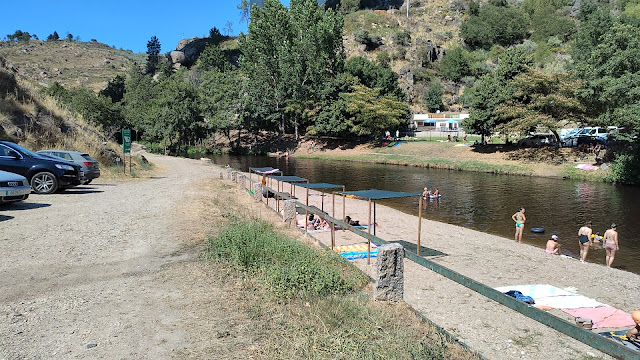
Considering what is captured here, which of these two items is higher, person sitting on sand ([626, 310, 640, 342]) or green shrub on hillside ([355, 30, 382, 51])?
green shrub on hillside ([355, 30, 382, 51])

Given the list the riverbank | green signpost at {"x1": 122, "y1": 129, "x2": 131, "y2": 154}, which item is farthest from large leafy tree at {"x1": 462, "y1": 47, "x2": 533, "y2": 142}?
green signpost at {"x1": 122, "y1": 129, "x2": 131, "y2": 154}

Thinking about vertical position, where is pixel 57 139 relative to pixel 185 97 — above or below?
below

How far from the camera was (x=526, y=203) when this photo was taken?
90.8 feet

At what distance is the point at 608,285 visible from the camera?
1237 centimetres

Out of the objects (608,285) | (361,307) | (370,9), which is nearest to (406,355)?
(361,307)

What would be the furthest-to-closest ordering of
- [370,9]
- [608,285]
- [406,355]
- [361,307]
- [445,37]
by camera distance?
[370,9], [445,37], [608,285], [361,307], [406,355]

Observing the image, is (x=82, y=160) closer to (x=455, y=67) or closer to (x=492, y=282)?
(x=492, y=282)

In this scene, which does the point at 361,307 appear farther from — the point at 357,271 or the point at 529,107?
the point at 529,107

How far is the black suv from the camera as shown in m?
16.0

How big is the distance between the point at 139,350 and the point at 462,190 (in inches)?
1246

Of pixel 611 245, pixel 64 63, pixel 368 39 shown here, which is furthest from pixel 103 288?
pixel 64 63

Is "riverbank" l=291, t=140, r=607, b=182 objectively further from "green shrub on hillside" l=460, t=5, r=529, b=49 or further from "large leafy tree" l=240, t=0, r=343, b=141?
"green shrub on hillside" l=460, t=5, r=529, b=49

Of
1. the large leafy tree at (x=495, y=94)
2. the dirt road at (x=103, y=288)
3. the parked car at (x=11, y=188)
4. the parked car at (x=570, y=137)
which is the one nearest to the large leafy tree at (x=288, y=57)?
the large leafy tree at (x=495, y=94)

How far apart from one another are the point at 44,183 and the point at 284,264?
1376 centimetres
